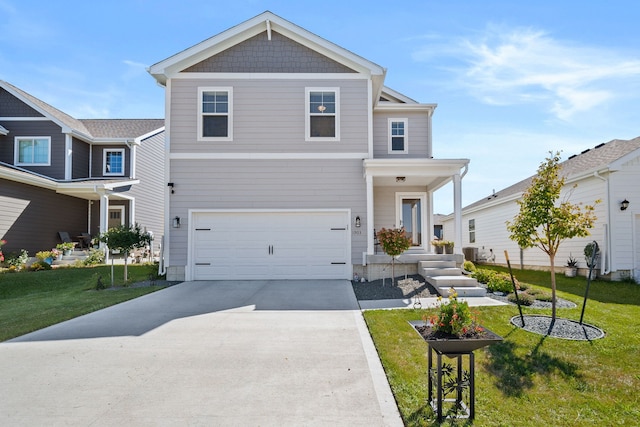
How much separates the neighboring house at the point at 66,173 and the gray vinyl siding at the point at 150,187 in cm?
5

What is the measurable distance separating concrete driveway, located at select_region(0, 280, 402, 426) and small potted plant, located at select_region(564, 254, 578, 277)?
32.1 ft

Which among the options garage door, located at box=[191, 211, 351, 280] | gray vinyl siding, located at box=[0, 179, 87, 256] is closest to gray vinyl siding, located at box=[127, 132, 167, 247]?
gray vinyl siding, located at box=[0, 179, 87, 256]

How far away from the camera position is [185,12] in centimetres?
1009

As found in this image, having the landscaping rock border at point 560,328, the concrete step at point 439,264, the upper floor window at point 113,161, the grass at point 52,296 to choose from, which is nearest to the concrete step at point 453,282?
the concrete step at point 439,264

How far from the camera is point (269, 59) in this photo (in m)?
12.0

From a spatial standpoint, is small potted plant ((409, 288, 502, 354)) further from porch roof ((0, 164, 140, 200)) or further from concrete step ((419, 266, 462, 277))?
porch roof ((0, 164, 140, 200))

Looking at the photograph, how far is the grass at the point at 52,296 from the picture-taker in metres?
6.65

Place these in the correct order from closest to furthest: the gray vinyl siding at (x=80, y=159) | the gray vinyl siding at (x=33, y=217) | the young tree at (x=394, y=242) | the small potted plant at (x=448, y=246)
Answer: the young tree at (x=394, y=242)
the gray vinyl siding at (x=33, y=217)
the small potted plant at (x=448, y=246)
the gray vinyl siding at (x=80, y=159)

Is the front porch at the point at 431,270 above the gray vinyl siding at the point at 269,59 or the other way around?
the other way around

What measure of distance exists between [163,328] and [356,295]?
450cm

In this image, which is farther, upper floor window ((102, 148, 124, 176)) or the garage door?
upper floor window ((102, 148, 124, 176))

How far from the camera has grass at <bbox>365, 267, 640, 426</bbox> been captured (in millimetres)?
3445

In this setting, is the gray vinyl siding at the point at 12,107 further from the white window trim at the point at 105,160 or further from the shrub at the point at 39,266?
the shrub at the point at 39,266

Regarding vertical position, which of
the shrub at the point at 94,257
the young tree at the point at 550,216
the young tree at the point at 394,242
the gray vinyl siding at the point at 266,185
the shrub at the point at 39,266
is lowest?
the shrub at the point at 39,266
